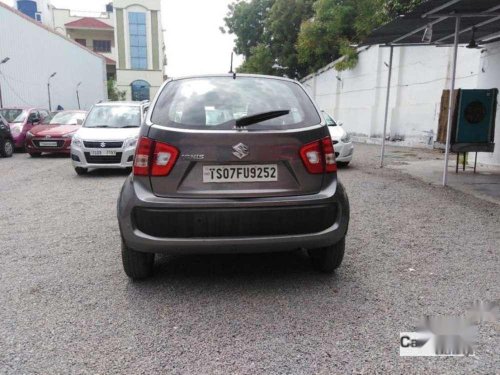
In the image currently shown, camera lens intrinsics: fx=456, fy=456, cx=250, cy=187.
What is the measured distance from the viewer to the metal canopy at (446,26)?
22.5 feet

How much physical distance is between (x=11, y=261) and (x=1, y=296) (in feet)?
2.81

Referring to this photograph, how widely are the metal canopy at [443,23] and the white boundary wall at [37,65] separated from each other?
17811 mm

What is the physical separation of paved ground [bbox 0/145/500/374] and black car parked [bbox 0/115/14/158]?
351 inches

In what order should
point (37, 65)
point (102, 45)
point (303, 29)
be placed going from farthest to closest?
point (102, 45)
point (37, 65)
point (303, 29)

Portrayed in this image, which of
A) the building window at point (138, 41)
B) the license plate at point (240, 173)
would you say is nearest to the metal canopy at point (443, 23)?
the license plate at point (240, 173)

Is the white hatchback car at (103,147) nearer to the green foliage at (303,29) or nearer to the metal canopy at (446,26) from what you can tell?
the metal canopy at (446,26)

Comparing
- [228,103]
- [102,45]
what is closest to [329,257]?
[228,103]

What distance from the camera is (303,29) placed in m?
23.8

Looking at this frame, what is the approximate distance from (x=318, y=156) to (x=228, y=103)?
80 cm

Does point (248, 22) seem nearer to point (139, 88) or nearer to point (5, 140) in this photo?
point (139, 88)

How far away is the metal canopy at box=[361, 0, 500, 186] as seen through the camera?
6860 mm

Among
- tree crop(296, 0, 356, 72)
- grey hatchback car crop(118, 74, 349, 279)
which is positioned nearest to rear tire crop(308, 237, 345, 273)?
grey hatchback car crop(118, 74, 349, 279)

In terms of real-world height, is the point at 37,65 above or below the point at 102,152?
above

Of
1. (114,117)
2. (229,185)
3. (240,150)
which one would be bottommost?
(229,185)
